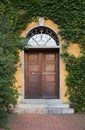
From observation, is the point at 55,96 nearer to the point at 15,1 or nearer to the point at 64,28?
the point at 64,28

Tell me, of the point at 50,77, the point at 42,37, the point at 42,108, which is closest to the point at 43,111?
the point at 42,108

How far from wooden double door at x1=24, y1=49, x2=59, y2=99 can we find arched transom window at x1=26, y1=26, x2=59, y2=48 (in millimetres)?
398

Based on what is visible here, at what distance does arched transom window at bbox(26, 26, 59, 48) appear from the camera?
13500 mm

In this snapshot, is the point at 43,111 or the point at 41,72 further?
the point at 41,72

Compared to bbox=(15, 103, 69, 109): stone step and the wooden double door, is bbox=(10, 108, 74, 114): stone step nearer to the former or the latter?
bbox=(15, 103, 69, 109): stone step

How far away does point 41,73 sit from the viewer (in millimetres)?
13727

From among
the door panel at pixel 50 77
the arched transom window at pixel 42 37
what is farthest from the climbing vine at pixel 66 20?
the door panel at pixel 50 77

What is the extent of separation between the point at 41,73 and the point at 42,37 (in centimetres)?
152

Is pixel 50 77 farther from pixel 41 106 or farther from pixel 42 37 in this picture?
pixel 42 37

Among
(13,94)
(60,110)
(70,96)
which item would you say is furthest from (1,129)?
(70,96)

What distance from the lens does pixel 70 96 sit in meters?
13.0

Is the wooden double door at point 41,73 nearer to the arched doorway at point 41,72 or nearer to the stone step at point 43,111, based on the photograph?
the arched doorway at point 41,72

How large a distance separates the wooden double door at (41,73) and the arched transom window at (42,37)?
398 mm

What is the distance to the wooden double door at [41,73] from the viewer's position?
13.7 metres
